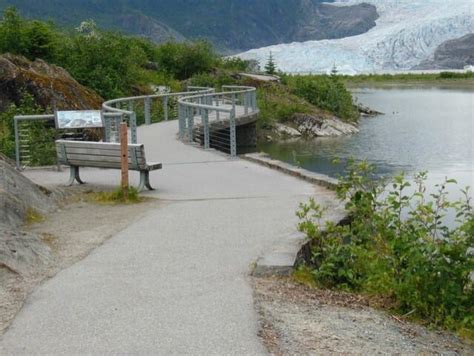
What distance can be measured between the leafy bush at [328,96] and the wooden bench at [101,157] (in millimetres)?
30428

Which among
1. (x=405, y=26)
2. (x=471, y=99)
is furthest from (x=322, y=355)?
(x=405, y=26)

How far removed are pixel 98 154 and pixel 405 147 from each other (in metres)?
19.2

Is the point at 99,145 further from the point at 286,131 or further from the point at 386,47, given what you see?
the point at 386,47

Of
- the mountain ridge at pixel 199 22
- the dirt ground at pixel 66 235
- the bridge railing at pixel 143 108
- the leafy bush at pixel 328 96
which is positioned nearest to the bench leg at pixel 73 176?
the dirt ground at pixel 66 235

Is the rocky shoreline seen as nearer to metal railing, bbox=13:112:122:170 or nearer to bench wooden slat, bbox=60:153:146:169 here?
metal railing, bbox=13:112:122:170

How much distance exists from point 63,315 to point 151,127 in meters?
17.8

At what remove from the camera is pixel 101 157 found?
1162 centimetres

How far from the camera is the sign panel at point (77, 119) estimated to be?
1378 cm

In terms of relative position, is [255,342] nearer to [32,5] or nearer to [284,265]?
[284,265]

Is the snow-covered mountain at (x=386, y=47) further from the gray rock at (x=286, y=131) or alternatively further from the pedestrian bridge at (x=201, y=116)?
the pedestrian bridge at (x=201, y=116)

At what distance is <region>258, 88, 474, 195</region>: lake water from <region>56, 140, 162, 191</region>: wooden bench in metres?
5.04

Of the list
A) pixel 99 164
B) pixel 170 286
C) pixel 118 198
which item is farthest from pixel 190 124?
pixel 170 286

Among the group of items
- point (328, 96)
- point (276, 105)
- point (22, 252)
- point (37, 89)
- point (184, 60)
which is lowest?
point (276, 105)

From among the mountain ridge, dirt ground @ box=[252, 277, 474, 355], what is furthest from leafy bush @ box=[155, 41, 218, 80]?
the mountain ridge
